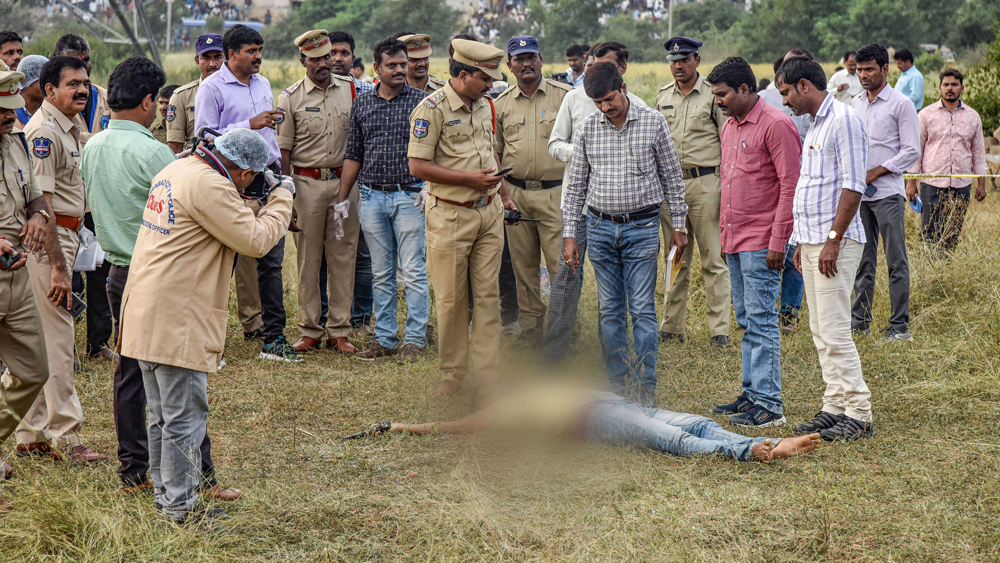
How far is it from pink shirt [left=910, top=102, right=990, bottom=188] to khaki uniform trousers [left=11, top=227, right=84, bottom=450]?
7.68m

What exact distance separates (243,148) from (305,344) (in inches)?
136

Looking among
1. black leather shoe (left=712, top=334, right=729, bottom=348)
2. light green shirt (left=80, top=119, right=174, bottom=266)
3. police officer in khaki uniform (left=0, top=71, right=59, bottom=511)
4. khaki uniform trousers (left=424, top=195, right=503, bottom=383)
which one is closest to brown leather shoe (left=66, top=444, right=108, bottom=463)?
police officer in khaki uniform (left=0, top=71, right=59, bottom=511)

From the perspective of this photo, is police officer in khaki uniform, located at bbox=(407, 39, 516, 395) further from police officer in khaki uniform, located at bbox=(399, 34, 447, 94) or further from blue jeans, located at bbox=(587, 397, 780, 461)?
police officer in khaki uniform, located at bbox=(399, 34, 447, 94)

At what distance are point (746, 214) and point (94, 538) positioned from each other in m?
3.77

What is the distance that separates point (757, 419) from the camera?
16.7ft

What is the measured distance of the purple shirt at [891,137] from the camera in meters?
6.80

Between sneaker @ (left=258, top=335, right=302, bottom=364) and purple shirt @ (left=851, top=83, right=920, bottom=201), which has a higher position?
purple shirt @ (left=851, top=83, right=920, bottom=201)

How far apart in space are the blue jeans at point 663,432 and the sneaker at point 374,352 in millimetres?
2443

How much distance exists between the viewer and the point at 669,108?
7012 millimetres

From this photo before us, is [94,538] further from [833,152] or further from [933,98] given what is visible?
[933,98]

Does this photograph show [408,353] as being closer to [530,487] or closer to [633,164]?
[633,164]

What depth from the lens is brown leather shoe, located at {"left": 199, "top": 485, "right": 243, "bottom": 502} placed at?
3.87m

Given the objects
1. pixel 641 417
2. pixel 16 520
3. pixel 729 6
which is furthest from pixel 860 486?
pixel 729 6

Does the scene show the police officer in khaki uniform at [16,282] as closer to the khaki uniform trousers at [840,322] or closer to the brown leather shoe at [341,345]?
the brown leather shoe at [341,345]
